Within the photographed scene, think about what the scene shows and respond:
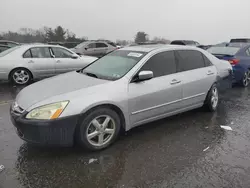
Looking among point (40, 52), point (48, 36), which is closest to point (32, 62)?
point (40, 52)

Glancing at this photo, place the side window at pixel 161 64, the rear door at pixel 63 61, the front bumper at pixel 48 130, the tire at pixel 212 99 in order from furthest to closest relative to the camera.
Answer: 1. the rear door at pixel 63 61
2. the tire at pixel 212 99
3. the side window at pixel 161 64
4. the front bumper at pixel 48 130

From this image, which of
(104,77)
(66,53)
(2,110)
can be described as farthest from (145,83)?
(66,53)

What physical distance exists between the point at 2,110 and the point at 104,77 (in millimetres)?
2888

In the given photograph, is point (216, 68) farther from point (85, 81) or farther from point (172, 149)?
point (85, 81)

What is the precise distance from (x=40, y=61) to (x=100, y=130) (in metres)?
5.86

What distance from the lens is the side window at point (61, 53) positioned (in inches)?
350

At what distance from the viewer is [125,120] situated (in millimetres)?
3674

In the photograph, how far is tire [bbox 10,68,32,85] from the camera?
316 inches

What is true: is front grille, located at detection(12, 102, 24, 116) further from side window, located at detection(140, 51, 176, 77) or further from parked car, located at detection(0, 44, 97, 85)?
parked car, located at detection(0, 44, 97, 85)

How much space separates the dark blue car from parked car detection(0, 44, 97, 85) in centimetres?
559

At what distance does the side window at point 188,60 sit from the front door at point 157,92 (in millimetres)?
163

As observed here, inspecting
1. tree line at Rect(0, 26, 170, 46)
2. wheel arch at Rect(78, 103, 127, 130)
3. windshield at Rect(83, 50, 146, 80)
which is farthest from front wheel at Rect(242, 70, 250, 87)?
tree line at Rect(0, 26, 170, 46)

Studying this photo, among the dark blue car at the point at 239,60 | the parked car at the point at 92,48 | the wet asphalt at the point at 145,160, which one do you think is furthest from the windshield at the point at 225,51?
the parked car at the point at 92,48

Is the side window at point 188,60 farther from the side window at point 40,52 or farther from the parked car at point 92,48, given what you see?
the parked car at point 92,48
